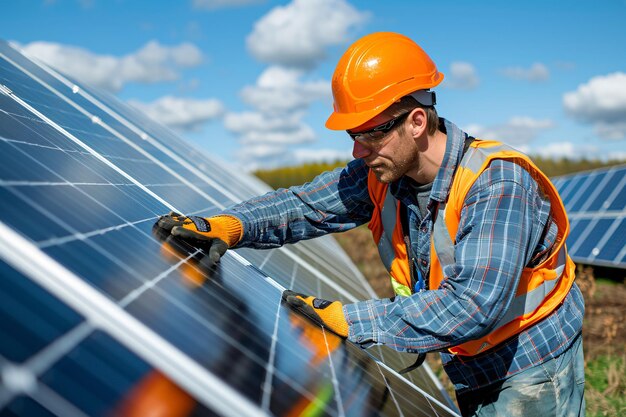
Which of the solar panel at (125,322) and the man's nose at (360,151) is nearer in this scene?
the solar panel at (125,322)

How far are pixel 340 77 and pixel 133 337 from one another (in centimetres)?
236

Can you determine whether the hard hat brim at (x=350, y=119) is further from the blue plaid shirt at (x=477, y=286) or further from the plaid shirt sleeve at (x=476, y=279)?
the plaid shirt sleeve at (x=476, y=279)

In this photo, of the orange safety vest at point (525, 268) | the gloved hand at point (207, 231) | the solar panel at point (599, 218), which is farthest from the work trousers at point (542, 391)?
the solar panel at point (599, 218)

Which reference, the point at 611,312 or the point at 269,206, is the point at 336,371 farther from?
the point at 611,312

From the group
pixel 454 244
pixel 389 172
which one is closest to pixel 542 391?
pixel 454 244

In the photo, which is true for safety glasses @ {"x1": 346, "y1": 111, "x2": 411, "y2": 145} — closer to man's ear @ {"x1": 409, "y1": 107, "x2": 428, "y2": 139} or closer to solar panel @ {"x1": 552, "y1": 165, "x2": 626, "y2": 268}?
man's ear @ {"x1": 409, "y1": 107, "x2": 428, "y2": 139}

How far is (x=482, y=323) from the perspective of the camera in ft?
9.68

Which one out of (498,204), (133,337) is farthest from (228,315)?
(498,204)

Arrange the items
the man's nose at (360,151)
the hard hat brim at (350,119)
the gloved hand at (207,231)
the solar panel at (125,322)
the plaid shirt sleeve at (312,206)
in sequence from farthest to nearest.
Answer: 1. the plaid shirt sleeve at (312,206)
2. the man's nose at (360,151)
3. the hard hat brim at (350,119)
4. the gloved hand at (207,231)
5. the solar panel at (125,322)

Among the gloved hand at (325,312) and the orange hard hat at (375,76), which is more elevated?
the orange hard hat at (375,76)

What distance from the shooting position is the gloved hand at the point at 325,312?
10.8ft

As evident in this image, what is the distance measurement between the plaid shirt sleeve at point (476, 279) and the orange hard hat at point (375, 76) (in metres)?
0.76

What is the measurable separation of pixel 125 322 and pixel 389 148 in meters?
2.11

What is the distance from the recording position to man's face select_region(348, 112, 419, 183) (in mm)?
3533
